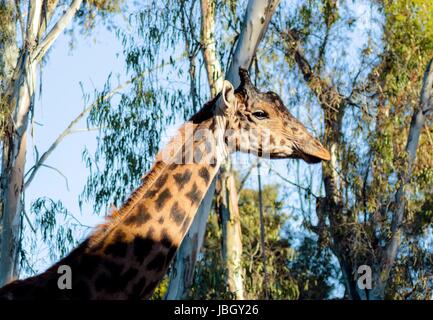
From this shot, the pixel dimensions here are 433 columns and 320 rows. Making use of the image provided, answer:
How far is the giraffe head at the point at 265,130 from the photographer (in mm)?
6164

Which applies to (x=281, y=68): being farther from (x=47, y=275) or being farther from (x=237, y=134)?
(x=47, y=275)

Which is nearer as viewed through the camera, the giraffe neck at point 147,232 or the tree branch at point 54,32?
the giraffe neck at point 147,232

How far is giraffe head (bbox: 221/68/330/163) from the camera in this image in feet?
20.2


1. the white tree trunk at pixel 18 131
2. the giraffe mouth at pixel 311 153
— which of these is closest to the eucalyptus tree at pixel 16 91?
the white tree trunk at pixel 18 131

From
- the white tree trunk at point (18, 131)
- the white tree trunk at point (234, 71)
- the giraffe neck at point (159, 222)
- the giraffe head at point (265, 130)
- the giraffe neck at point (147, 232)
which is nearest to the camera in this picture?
the giraffe neck at point (147, 232)

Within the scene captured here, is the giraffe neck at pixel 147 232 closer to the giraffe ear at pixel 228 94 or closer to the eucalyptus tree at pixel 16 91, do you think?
the giraffe ear at pixel 228 94

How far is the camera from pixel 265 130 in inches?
248

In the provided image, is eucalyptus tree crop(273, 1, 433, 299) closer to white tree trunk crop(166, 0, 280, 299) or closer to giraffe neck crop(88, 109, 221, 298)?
white tree trunk crop(166, 0, 280, 299)

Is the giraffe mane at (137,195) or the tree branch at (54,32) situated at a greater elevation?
the tree branch at (54,32)

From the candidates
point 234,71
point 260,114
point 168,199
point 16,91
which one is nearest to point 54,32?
point 16,91

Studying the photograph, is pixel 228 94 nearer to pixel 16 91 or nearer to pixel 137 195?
pixel 137 195

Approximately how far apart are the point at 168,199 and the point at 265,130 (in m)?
1.12

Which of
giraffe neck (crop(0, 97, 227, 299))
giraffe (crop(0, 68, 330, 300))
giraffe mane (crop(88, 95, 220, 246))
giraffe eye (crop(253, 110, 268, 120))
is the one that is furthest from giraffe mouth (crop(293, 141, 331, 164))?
giraffe mane (crop(88, 95, 220, 246))

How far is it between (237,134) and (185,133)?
1.72ft
